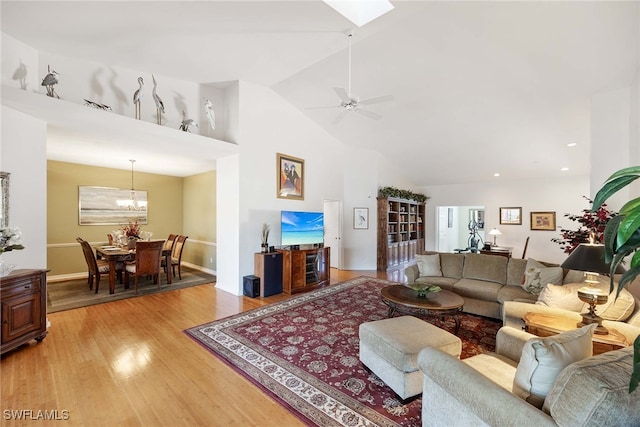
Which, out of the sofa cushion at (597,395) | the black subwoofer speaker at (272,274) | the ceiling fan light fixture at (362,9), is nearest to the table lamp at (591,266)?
the sofa cushion at (597,395)

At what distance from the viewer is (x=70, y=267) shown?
229 inches

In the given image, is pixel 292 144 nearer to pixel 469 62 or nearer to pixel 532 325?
pixel 469 62

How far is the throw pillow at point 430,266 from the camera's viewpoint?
14.6 ft

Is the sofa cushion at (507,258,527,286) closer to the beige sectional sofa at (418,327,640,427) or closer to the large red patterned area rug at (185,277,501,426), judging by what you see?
the large red patterned area rug at (185,277,501,426)

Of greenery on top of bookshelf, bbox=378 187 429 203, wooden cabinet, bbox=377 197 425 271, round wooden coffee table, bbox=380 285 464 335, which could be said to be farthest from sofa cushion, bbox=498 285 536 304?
greenery on top of bookshelf, bbox=378 187 429 203

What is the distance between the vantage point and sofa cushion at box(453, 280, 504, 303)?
3689 millimetres

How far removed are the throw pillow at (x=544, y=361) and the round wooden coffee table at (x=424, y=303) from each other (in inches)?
57.9

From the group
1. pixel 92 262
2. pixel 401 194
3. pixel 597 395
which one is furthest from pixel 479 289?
pixel 92 262

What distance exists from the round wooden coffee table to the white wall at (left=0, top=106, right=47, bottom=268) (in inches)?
164

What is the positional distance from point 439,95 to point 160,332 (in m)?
5.48

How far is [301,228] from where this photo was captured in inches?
217

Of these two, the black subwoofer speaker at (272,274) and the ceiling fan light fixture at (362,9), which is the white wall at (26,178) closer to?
the black subwoofer speaker at (272,274)

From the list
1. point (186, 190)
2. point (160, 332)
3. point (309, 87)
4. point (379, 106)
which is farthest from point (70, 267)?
point (379, 106)

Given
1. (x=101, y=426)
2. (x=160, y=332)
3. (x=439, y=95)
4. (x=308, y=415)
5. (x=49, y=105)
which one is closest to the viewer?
(x=101, y=426)
